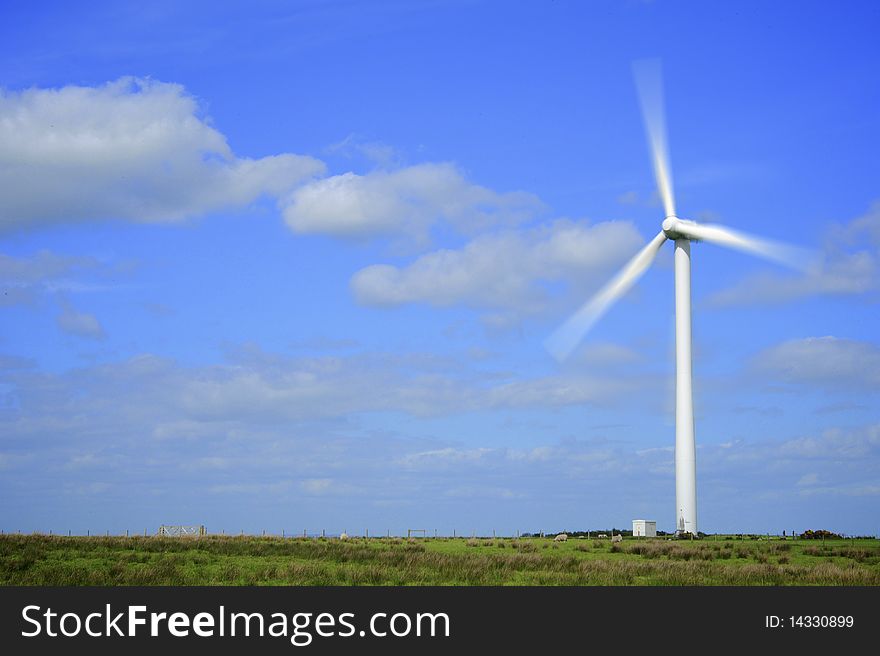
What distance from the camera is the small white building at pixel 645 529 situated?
281ft

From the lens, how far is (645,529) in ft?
281

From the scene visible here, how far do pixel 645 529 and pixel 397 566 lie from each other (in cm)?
4550

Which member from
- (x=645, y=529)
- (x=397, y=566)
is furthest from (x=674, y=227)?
(x=397, y=566)

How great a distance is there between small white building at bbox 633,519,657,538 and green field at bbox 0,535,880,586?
2427 centimetres

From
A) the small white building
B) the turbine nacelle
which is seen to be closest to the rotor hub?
the turbine nacelle

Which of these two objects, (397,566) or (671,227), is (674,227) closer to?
(671,227)

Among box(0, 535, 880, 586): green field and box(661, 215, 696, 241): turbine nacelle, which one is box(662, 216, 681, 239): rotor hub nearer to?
box(661, 215, 696, 241): turbine nacelle

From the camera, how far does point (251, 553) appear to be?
54156 millimetres

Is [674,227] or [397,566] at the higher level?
[674,227]

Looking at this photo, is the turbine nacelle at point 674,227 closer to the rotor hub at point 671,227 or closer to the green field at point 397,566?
the rotor hub at point 671,227

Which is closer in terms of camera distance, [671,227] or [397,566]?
[397,566]

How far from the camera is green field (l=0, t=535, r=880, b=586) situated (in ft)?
128
